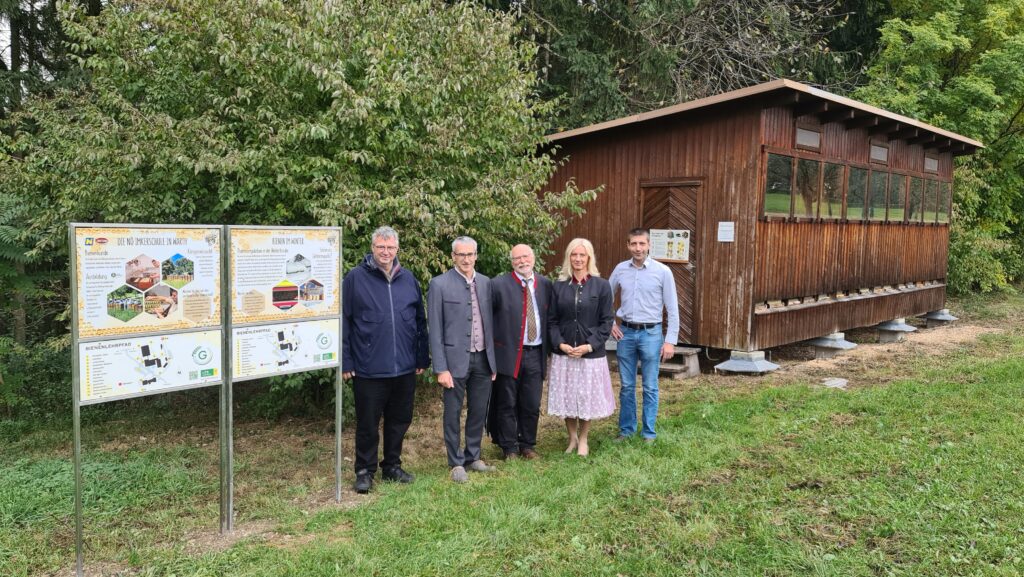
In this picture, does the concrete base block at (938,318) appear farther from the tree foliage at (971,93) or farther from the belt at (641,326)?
the belt at (641,326)

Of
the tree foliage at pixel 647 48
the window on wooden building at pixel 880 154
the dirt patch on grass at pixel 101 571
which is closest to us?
the dirt patch on grass at pixel 101 571

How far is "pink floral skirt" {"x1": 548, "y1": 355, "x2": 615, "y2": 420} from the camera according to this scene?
591cm

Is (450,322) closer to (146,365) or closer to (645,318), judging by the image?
(645,318)

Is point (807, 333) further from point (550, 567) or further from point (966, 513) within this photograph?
point (550, 567)

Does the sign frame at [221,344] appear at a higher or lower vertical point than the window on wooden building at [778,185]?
lower

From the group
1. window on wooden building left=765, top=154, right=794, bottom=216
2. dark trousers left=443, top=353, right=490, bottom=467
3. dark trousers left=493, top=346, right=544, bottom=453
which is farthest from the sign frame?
window on wooden building left=765, top=154, right=794, bottom=216

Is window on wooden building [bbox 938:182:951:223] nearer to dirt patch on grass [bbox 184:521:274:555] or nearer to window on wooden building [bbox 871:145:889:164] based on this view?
window on wooden building [bbox 871:145:889:164]

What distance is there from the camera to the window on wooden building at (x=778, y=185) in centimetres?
950

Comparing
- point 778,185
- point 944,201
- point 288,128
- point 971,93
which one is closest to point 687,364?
point 778,185

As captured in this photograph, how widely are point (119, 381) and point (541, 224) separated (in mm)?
5017

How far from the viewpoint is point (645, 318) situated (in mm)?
6176

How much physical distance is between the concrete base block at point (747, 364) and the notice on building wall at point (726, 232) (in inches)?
57.0

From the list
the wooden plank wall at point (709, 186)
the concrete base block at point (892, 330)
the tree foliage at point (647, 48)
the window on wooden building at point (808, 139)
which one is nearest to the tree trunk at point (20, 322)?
the wooden plank wall at point (709, 186)

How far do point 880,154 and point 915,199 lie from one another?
6.64 ft
